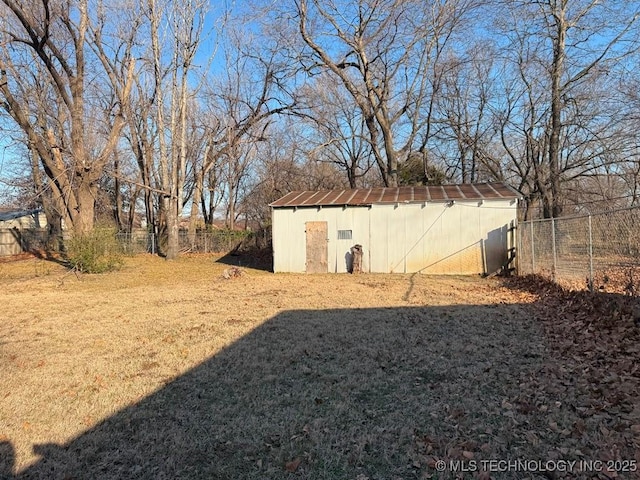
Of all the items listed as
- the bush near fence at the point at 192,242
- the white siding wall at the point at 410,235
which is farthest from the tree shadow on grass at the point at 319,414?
the bush near fence at the point at 192,242

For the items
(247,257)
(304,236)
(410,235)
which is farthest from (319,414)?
(247,257)

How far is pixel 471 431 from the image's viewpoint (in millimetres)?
3191

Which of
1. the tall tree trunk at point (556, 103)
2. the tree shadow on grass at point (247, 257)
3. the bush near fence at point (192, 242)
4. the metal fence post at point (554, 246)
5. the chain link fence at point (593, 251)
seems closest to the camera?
the chain link fence at point (593, 251)

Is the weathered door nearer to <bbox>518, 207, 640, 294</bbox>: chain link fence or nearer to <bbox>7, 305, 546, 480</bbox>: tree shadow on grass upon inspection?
<bbox>518, 207, 640, 294</bbox>: chain link fence

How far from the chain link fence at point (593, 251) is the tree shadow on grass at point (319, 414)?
112 inches

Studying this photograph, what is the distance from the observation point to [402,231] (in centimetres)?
1462

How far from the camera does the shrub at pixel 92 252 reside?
48.5 ft

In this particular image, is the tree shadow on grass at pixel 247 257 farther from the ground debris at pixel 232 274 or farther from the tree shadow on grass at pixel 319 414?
the tree shadow on grass at pixel 319 414

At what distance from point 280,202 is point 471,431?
13388mm

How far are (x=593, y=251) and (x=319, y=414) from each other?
751 cm

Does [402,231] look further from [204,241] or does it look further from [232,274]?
[204,241]

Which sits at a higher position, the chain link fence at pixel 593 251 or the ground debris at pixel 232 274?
the chain link fence at pixel 593 251

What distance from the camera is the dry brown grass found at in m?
2.90

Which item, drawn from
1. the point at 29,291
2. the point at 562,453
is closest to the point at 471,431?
the point at 562,453
